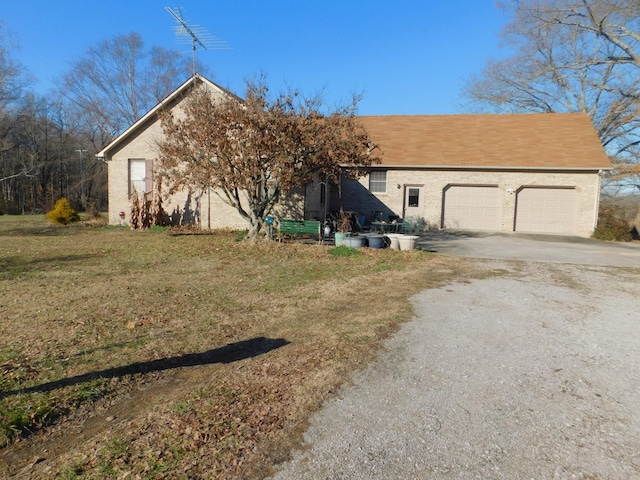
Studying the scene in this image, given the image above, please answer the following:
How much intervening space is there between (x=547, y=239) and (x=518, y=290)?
11.3 m

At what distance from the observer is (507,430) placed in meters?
2.98

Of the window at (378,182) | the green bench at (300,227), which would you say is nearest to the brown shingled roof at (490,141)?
the window at (378,182)

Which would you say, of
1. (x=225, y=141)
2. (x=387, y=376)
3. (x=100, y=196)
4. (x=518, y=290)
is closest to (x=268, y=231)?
(x=225, y=141)

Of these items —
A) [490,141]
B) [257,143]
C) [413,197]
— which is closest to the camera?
[257,143]

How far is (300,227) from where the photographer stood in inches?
538

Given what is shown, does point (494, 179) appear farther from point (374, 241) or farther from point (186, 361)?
point (186, 361)

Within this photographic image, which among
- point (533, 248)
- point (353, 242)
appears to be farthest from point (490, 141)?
point (353, 242)

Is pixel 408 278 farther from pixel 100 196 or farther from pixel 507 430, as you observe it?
pixel 100 196

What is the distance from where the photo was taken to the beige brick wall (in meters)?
18.7

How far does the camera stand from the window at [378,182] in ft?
68.8

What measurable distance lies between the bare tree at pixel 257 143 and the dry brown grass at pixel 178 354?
3698mm

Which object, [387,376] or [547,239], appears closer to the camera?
[387,376]

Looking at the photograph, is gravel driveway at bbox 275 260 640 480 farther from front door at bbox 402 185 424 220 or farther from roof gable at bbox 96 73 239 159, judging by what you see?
front door at bbox 402 185 424 220

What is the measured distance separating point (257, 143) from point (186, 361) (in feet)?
28.1
